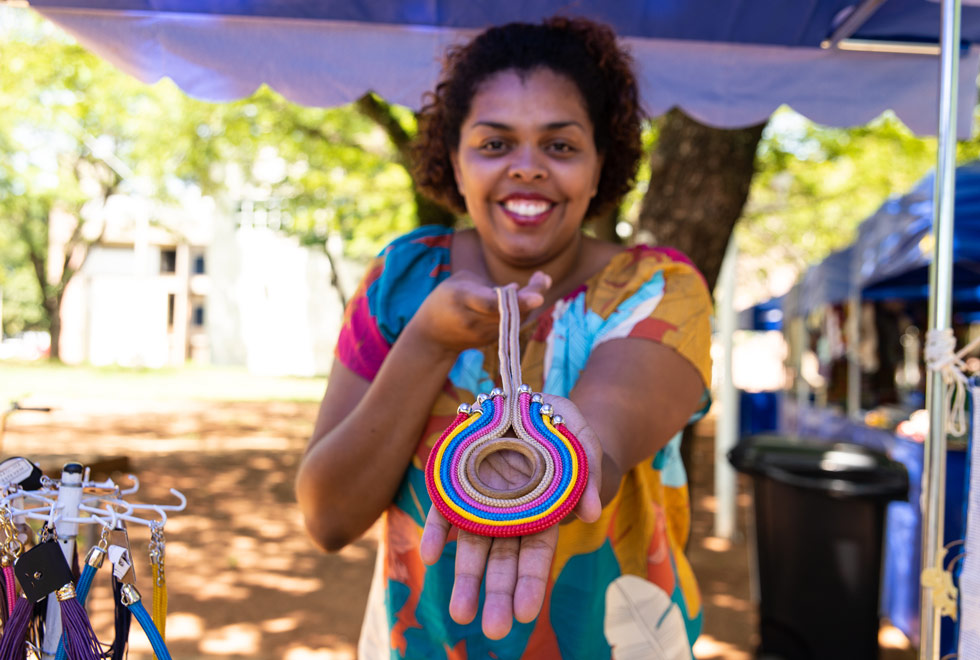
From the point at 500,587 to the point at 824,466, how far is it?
4.04 m

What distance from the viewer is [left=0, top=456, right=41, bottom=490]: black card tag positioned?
3.69 ft

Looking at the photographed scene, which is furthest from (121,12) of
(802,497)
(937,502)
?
(802,497)

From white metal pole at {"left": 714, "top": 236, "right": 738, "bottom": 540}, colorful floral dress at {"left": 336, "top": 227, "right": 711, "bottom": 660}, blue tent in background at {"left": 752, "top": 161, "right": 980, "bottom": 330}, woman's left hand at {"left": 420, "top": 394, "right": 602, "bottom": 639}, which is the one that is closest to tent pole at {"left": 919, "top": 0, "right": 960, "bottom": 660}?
colorful floral dress at {"left": 336, "top": 227, "right": 711, "bottom": 660}

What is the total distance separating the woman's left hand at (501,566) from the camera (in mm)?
877

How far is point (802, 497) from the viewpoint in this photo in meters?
4.40

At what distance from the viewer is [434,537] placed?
956 mm

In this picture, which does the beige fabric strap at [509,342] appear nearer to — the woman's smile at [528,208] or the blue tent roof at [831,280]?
the woman's smile at [528,208]

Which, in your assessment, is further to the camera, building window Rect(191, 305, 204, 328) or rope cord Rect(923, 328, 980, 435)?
building window Rect(191, 305, 204, 328)

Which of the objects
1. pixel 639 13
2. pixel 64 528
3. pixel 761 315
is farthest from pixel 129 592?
pixel 761 315

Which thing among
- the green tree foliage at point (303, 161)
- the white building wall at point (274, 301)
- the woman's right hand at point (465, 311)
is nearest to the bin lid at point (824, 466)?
the woman's right hand at point (465, 311)

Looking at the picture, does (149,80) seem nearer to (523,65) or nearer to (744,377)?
(523,65)

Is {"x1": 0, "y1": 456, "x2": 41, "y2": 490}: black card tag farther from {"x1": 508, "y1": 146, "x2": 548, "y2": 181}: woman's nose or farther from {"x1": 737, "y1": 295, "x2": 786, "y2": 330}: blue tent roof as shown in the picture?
{"x1": 737, "y1": 295, "x2": 786, "y2": 330}: blue tent roof

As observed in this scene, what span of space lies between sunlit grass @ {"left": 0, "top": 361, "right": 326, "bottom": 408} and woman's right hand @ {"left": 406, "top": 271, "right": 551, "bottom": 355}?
1778 centimetres

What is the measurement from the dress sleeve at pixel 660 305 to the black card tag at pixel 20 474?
0.93 meters
